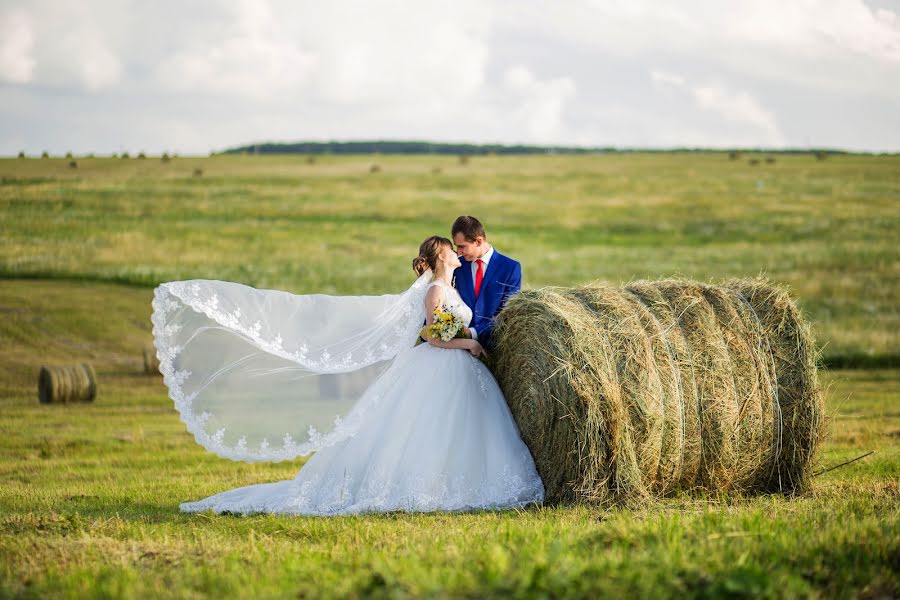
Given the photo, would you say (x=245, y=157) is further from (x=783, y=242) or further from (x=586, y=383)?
(x=586, y=383)

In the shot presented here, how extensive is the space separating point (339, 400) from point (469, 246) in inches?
70.1

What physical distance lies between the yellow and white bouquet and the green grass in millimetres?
13417

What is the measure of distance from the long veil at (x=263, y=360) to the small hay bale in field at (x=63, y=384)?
8.83 meters

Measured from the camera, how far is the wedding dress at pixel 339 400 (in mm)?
7879

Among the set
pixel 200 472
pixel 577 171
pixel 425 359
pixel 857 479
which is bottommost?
pixel 200 472

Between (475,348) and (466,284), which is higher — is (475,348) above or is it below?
below

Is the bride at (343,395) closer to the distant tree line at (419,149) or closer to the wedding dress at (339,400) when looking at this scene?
the wedding dress at (339,400)

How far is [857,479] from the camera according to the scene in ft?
29.3

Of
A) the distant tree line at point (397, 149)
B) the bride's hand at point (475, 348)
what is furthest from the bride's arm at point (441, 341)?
the distant tree line at point (397, 149)

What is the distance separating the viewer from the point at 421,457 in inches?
312

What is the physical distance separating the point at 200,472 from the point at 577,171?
146 ft

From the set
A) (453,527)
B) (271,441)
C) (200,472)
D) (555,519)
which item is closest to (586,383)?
(555,519)

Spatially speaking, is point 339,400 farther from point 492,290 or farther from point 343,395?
point 492,290

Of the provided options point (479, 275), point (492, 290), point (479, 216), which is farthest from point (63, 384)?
point (479, 216)
